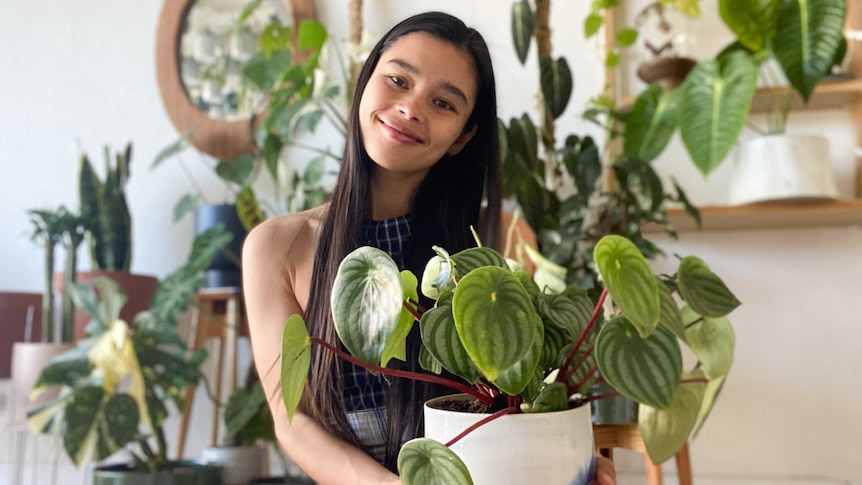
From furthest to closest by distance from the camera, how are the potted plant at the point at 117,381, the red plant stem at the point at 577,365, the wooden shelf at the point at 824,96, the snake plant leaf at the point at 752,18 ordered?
the wooden shelf at the point at 824,96 < the snake plant leaf at the point at 752,18 < the potted plant at the point at 117,381 < the red plant stem at the point at 577,365

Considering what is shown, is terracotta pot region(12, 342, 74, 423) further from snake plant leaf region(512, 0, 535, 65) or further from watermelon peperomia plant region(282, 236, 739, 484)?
watermelon peperomia plant region(282, 236, 739, 484)

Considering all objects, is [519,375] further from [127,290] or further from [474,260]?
[127,290]

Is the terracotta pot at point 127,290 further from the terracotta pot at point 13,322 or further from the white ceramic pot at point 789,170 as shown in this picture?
the white ceramic pot at point 789,170

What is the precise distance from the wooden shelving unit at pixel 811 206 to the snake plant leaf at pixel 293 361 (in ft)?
5.75

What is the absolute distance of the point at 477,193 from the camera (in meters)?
0.80

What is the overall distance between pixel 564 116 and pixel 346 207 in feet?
5.80

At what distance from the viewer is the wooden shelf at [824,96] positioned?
2078 mm

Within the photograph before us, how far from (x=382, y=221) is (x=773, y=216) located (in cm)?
161

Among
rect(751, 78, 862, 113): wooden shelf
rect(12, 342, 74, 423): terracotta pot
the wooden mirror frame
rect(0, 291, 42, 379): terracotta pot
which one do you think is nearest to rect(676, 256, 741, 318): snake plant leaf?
rect(751, 78, 862, 113): wooden shelf

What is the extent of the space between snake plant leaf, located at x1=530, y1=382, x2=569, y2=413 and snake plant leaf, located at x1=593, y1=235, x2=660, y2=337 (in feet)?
0.35

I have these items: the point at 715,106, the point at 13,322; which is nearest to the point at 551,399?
Answer: the point at 715,106

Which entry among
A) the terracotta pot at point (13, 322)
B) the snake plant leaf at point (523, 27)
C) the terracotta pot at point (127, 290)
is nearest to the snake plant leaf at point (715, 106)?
the snake plant leaf at point (523, 27)

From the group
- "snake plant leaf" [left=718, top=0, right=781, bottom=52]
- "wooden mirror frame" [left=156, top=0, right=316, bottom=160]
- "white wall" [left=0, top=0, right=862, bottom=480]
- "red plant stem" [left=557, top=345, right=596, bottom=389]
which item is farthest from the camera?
"wooden mirror frame" [left=156, top=0, right=316, bottom=160]

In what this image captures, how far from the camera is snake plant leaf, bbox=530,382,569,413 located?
564 millimetres
